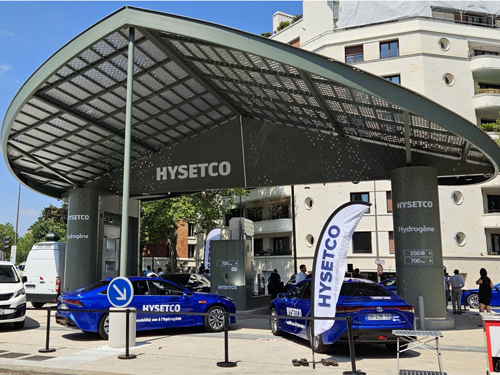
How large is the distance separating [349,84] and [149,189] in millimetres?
11340

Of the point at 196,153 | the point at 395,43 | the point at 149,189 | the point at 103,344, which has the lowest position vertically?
the point at 103,344

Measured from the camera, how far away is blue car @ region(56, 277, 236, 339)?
11656 mm

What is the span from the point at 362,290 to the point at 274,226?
33.8 metres

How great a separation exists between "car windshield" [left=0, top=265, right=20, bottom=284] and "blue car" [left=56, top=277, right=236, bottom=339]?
2.77 meters

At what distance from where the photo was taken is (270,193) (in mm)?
44594

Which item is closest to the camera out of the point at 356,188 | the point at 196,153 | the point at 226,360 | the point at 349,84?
the point at 226,360

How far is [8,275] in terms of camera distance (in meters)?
14.3

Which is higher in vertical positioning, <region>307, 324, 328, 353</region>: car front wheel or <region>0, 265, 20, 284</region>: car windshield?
<region>0, 265, 20, 284</region>: car windshield

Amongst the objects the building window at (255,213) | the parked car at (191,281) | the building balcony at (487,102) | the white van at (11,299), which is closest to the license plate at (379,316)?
the white van at (11,299)

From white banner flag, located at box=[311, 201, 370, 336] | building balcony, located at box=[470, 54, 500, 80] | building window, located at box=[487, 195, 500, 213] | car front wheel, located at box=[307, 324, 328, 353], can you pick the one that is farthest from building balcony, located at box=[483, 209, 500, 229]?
white banner flag, located at box=[311, 201, 370, 336]

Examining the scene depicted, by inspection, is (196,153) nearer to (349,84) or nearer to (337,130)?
(337,130)

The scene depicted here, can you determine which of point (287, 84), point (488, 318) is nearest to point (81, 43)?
point (287, 84)

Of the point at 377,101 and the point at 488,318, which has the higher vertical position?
the point at 377,101

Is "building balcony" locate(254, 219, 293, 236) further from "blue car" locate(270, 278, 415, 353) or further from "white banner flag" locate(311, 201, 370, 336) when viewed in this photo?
"white banner flag" locate(311, 201, 370, 336)
